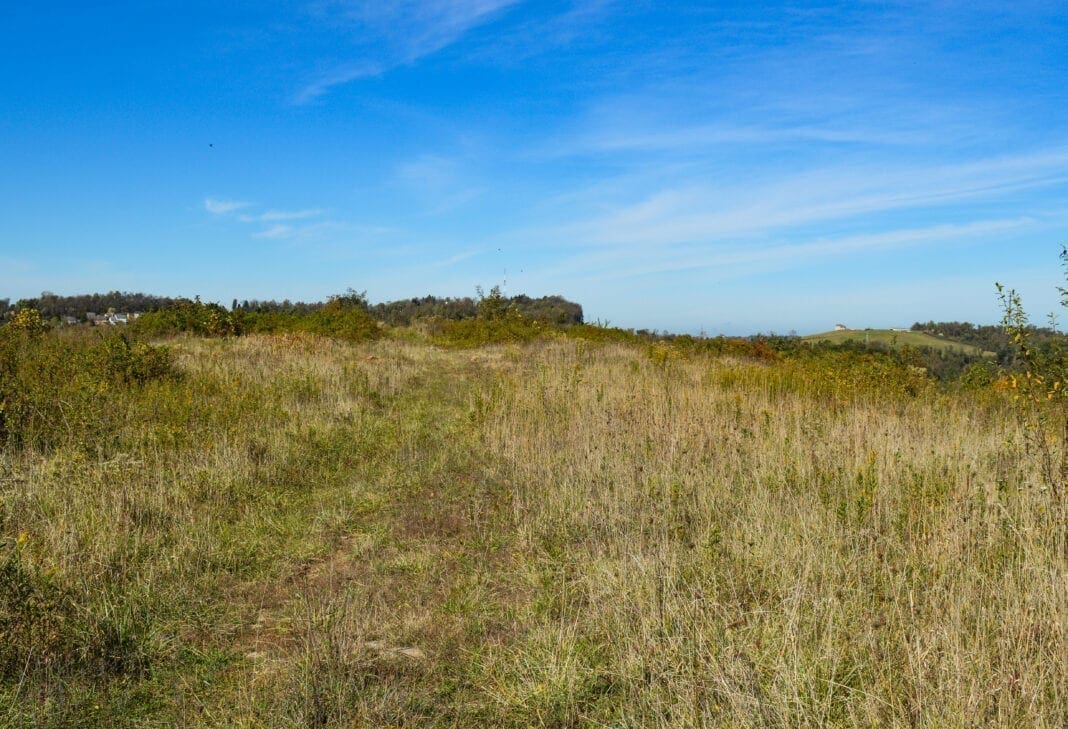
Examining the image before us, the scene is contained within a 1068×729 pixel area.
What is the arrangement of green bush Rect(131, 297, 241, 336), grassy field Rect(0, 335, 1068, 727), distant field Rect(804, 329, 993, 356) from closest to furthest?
grassy field Rect(0, 335, 1068, 727)
distant field Rect(804, 329, 993, 356)
green bush Rect(131, 297, 241, 336)

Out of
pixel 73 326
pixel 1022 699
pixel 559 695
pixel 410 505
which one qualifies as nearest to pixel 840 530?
pixel 1022 699

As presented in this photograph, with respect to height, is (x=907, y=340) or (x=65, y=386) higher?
(x=907, y=340)

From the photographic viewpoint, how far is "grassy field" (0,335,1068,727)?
2.62m

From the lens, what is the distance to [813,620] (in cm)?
280

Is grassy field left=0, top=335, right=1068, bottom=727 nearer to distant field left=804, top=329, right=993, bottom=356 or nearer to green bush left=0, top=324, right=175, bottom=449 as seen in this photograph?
green bush left=0, top=324, right=175, bottom=449

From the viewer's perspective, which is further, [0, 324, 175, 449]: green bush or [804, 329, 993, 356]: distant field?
[804, 329, 993, 356]: distant field

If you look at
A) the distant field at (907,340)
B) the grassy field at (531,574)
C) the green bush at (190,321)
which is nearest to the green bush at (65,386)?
the grassy field at (531,574)

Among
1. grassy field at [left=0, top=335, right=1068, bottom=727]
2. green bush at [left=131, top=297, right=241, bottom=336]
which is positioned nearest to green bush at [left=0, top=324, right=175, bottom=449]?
grassy field at [left=0, top=335, right=1068, bottom=727]

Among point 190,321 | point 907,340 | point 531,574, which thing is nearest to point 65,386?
point 531,574

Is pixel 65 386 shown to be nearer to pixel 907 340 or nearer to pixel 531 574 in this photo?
pixel 531 574

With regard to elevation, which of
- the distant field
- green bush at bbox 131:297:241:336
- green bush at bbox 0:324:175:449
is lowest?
green bush at bbox 0:324:175:449

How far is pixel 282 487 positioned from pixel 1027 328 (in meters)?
6.78

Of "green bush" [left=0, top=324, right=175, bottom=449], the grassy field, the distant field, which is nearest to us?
the grassy field

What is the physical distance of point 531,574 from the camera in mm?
4074
